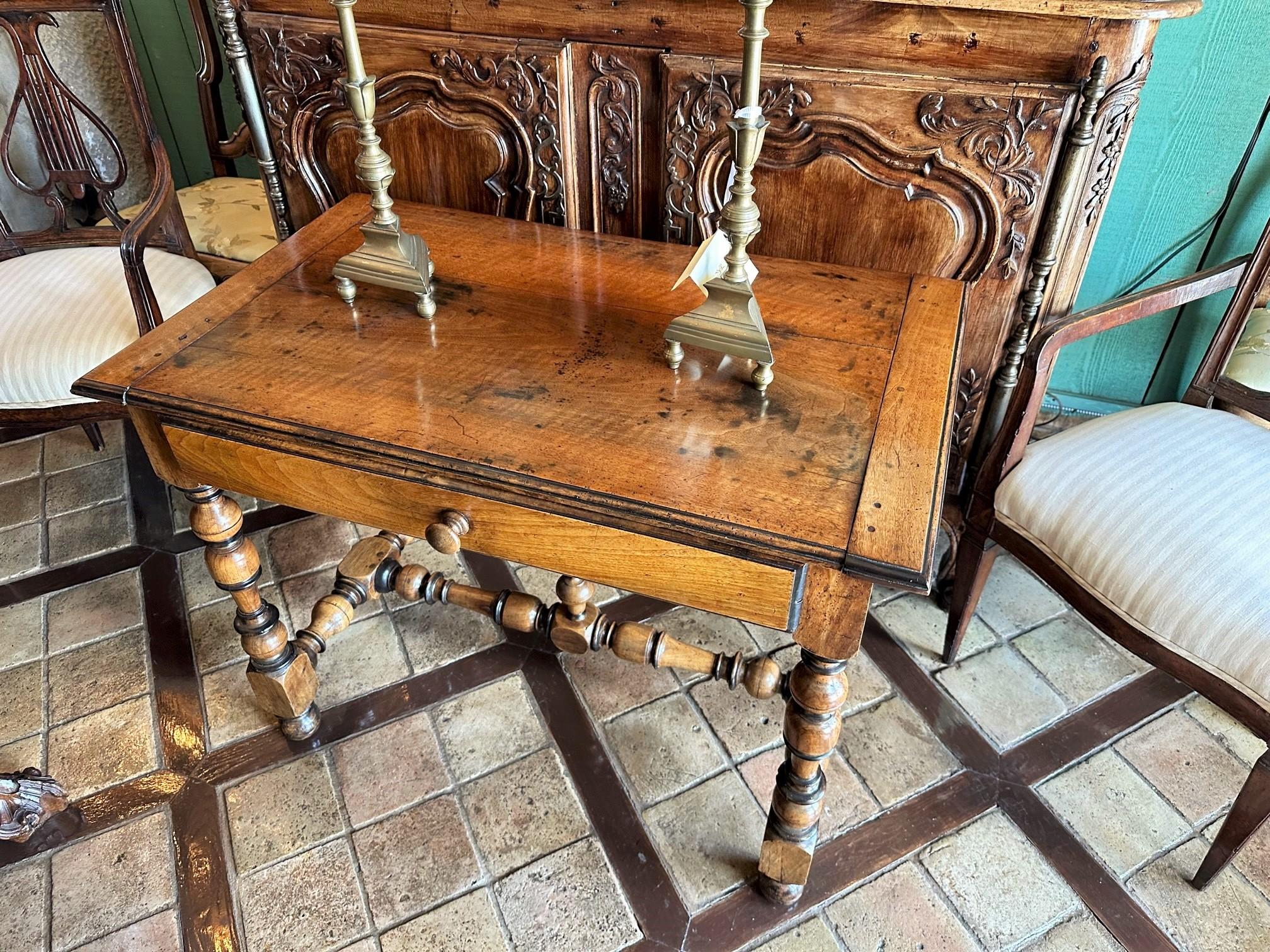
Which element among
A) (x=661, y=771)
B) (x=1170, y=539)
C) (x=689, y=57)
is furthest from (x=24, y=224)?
(x=1170, y=539)

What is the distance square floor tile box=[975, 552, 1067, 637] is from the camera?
1979mm

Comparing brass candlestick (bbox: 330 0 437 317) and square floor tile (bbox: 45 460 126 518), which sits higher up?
brass candlestick (bbox: 330 0 437 317)

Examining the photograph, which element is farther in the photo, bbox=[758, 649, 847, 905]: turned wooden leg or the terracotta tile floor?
the terracotta tile floor

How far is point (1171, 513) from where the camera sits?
1.38m

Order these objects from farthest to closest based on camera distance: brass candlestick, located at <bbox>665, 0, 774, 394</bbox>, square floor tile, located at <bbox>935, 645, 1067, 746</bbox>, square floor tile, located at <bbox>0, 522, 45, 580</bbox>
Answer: square floor tile, located at <bbox>0, 522, 45, 580</bbox> < square floor tile, located at <bbox>935, 645, 1067, 746</bbox> < brass candlestick, located at <bbox>665, 0, 774, 394</bbox>

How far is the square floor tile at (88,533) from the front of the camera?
2.17m

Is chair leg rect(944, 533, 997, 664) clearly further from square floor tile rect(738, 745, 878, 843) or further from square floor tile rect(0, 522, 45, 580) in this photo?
square floor tile rect(0, 522, 45, 580)

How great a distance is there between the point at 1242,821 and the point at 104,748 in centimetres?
209

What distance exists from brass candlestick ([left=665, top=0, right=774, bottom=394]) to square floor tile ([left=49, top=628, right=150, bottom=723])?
1.44 meters

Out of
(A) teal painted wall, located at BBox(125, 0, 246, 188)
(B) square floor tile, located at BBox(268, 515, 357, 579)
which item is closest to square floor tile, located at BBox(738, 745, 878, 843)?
(B) square floor tile, located at BBox(268, 515, 357, 579)

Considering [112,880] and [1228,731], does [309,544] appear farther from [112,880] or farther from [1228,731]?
[1228,731]

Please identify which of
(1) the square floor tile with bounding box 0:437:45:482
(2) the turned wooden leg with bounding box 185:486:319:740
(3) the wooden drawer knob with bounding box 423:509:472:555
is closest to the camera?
(3) the wooden drawer knob with bounding box 423:509:472:555

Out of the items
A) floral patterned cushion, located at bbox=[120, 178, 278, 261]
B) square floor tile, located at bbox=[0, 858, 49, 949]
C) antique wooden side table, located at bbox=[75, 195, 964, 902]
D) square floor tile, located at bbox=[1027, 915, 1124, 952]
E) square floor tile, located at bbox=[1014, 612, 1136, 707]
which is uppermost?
antique wooden side table, located at bbox=[75, 195, 964, 902]

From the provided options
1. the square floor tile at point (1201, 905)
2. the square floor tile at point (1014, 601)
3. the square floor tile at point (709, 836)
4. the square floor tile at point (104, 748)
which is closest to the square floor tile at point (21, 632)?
the square floor tile at point (104, 748)
